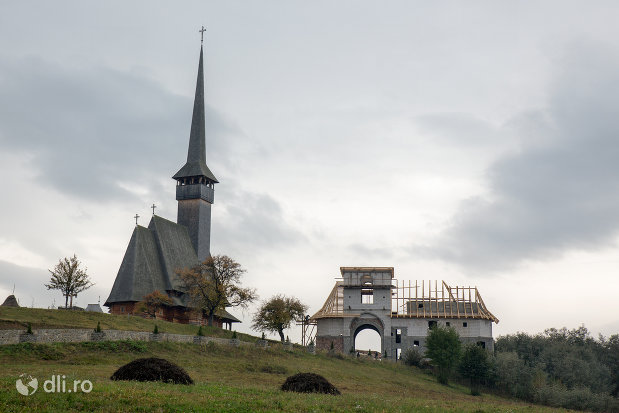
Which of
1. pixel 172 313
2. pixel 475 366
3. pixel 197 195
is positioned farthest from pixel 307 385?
pixel 197 195

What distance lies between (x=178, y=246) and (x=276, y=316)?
19390 millimetres

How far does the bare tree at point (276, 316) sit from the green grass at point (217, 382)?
295 inches

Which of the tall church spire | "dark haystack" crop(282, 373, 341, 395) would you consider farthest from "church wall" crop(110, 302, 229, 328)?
"dark haystack" crop(282, 373, 341, 395)

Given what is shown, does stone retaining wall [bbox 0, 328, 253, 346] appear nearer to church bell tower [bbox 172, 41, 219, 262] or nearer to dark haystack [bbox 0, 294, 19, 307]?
dark haystack [bbox 0, 294, 19, 307]

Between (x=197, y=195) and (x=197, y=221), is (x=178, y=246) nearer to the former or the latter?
(x=197, y=221)

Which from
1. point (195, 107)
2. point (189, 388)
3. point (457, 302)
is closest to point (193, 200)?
point (195, 107)

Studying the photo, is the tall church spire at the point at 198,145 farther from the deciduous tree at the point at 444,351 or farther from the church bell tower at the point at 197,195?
the deciduous tree at the point at 444,351

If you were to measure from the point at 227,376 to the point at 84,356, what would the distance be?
30.0 feet

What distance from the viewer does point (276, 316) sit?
6794 cm

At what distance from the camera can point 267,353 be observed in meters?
54.8

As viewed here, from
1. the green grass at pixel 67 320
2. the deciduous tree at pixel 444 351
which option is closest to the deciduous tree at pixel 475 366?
the deciduous tree at pixel 444 351

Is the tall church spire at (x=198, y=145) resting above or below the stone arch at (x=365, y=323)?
above

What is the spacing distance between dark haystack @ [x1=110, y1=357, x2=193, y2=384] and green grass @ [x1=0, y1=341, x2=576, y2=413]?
79 centimetres

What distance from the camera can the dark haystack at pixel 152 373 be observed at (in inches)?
1105
